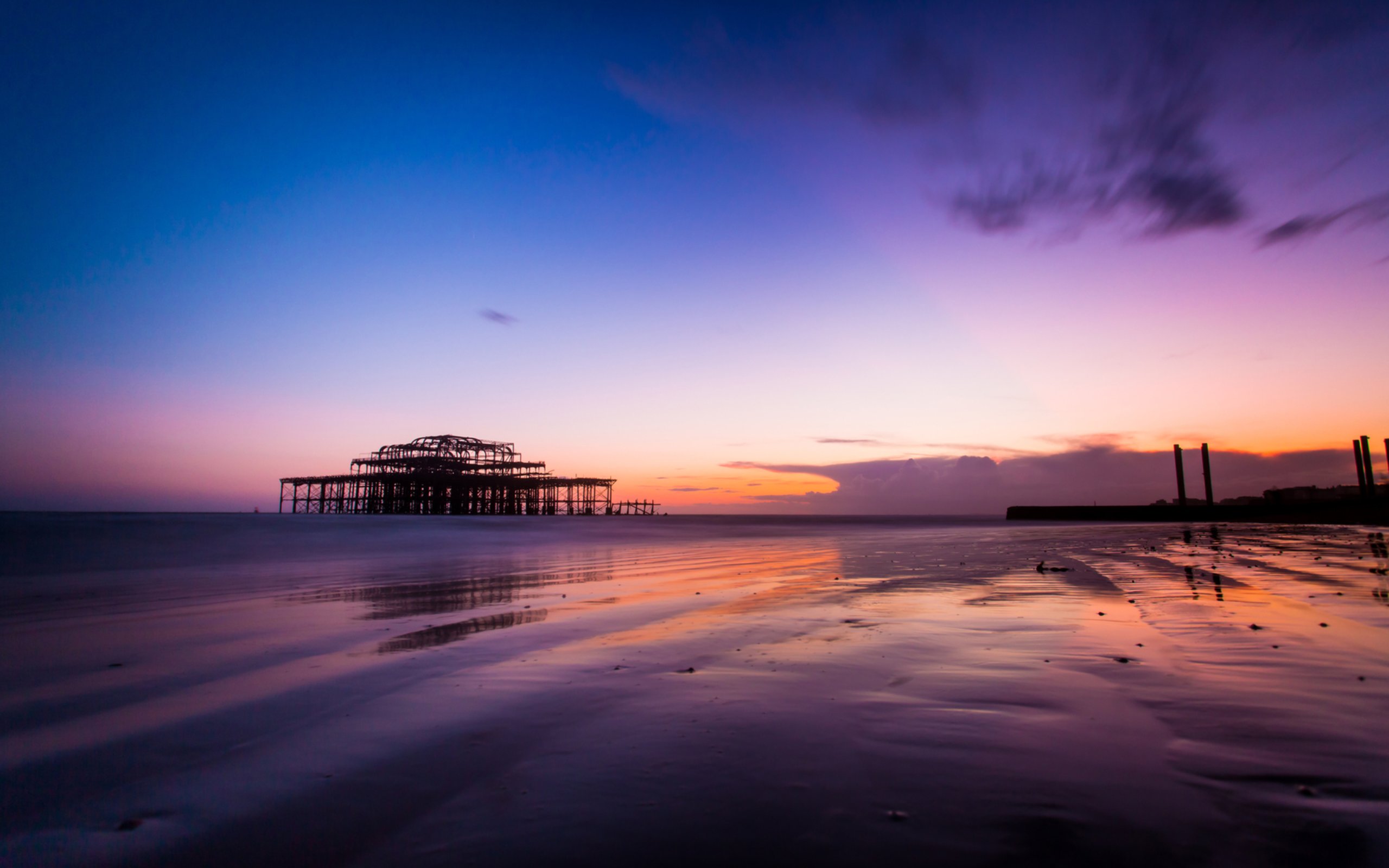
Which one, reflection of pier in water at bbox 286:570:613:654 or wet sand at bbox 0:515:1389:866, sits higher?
wet sand at bbox 0:515:1389:866

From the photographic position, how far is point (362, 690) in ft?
12.2

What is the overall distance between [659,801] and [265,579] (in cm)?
1041

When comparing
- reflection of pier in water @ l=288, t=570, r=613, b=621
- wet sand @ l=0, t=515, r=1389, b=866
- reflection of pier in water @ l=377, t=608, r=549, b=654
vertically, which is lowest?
reflection of pier in water @ l=288, t=570, r=613, b=621

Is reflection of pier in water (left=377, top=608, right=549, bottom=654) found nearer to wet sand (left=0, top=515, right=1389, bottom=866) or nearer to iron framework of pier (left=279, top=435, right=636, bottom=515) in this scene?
wet sand (left=0, top=515, right=1389, bottom=866)

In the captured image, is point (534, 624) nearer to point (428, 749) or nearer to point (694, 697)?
point (694, 697)

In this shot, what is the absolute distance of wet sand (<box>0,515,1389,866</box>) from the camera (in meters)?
1.96

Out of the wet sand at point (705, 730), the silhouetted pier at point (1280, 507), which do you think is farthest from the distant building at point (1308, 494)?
the wet sand at point (705, 730)

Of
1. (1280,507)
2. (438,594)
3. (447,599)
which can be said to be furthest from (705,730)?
(1280,507)

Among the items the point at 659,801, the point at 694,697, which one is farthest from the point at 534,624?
the point at 659,801

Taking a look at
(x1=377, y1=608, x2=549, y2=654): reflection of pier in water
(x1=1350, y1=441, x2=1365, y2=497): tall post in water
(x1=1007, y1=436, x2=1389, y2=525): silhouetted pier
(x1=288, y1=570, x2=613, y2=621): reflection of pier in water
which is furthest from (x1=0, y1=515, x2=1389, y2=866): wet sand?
(x1=1350, y1=441, x2=1365, y2=497): tall post in water

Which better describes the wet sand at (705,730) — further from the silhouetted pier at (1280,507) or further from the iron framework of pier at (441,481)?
the iron framework of pier at (441,481)

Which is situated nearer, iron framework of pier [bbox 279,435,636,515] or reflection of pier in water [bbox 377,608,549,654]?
reflection of pier in water [bbox 377,608,549,654]

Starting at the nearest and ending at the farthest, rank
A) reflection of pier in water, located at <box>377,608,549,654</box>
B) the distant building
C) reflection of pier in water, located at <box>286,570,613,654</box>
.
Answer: reflection of pier in water, located at <box>377,608,549,654</box>, reflection of pier in water, located at <box>286,570,613,654</box>, the distant building

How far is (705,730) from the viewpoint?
9.71 feet
